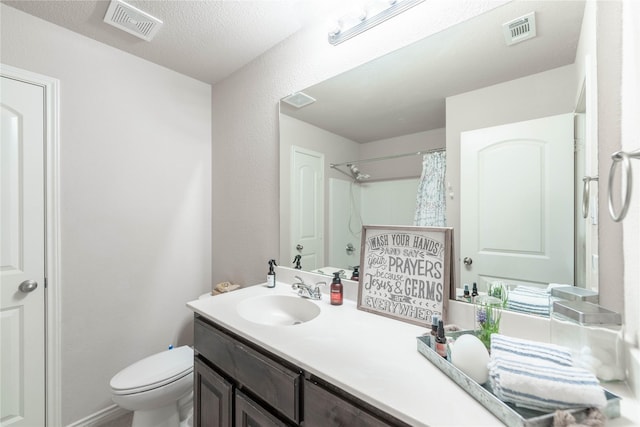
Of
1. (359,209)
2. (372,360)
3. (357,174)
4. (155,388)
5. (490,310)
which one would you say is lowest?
(155,388)

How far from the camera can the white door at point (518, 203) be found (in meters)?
0.88

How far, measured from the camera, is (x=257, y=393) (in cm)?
95

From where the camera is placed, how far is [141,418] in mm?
1442

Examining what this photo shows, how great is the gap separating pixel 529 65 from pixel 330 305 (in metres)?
1.20

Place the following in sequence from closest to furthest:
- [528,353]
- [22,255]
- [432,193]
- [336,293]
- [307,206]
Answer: [528,353] → [432,193] → [336,293] → [22,255] → [307,206]

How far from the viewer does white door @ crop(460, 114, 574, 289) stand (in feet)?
2.87

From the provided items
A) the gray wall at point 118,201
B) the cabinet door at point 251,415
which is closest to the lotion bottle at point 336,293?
the cabinet door at point 251,415

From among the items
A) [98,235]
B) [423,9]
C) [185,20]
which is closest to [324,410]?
[423,9]

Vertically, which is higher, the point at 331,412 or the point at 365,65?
the point at 365,65

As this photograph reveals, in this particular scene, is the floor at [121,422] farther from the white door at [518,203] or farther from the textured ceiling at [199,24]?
the textured ceiling at [199,24]

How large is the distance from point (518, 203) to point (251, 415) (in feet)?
3.92

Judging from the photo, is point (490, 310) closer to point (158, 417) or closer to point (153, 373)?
point (153, 373)

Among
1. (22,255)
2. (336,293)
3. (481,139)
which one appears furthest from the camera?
(22,255)

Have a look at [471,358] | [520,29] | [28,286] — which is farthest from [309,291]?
[28,286]
